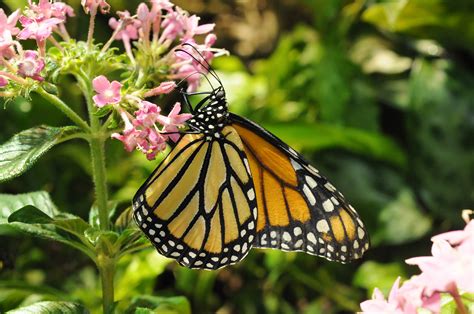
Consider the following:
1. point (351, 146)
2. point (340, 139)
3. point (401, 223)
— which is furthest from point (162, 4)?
point (401, 223)

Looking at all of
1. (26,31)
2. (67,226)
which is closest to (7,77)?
(26,31)

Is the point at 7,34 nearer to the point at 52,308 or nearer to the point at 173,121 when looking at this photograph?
the point at 173,121

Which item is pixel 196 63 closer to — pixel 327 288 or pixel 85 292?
pixel 85 292

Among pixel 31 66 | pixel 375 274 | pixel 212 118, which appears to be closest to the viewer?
pixel 31 66

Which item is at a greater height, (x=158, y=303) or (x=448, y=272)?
(x=448, y=272)

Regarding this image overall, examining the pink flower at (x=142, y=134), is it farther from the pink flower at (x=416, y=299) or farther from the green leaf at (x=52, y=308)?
the pink flower at (x=416, y=299)

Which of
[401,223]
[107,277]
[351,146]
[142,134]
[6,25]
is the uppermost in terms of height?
[6,25]
